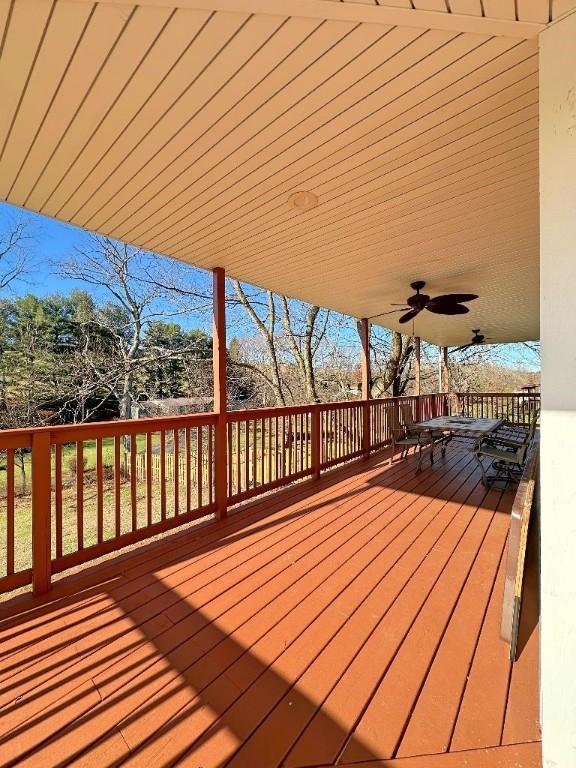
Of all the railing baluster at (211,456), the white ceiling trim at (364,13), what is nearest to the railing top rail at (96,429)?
the railing baluster at (211,456)

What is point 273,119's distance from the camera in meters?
1.73

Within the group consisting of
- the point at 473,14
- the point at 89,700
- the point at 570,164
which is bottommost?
the point at 89,700

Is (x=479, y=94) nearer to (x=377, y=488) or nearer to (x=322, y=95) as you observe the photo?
(x=322, y=95)

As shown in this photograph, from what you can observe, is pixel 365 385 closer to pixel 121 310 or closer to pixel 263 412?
pixel 263 412

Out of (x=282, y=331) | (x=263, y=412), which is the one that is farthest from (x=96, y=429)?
(x=282, y=331)

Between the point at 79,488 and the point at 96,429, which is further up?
the point at 96,429

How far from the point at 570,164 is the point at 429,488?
139 inches

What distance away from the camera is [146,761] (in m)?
1.12

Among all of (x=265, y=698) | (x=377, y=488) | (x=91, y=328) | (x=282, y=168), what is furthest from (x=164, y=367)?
(x=265, y=698)

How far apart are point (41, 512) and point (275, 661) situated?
161 centimetres

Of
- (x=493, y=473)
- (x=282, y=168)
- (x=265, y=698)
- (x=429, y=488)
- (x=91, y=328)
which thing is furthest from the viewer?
(x=91, y=328)

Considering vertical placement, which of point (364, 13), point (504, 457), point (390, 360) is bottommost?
point (504, 457)

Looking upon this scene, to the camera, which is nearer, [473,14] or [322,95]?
[473,14]

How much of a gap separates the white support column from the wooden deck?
0.94ft
